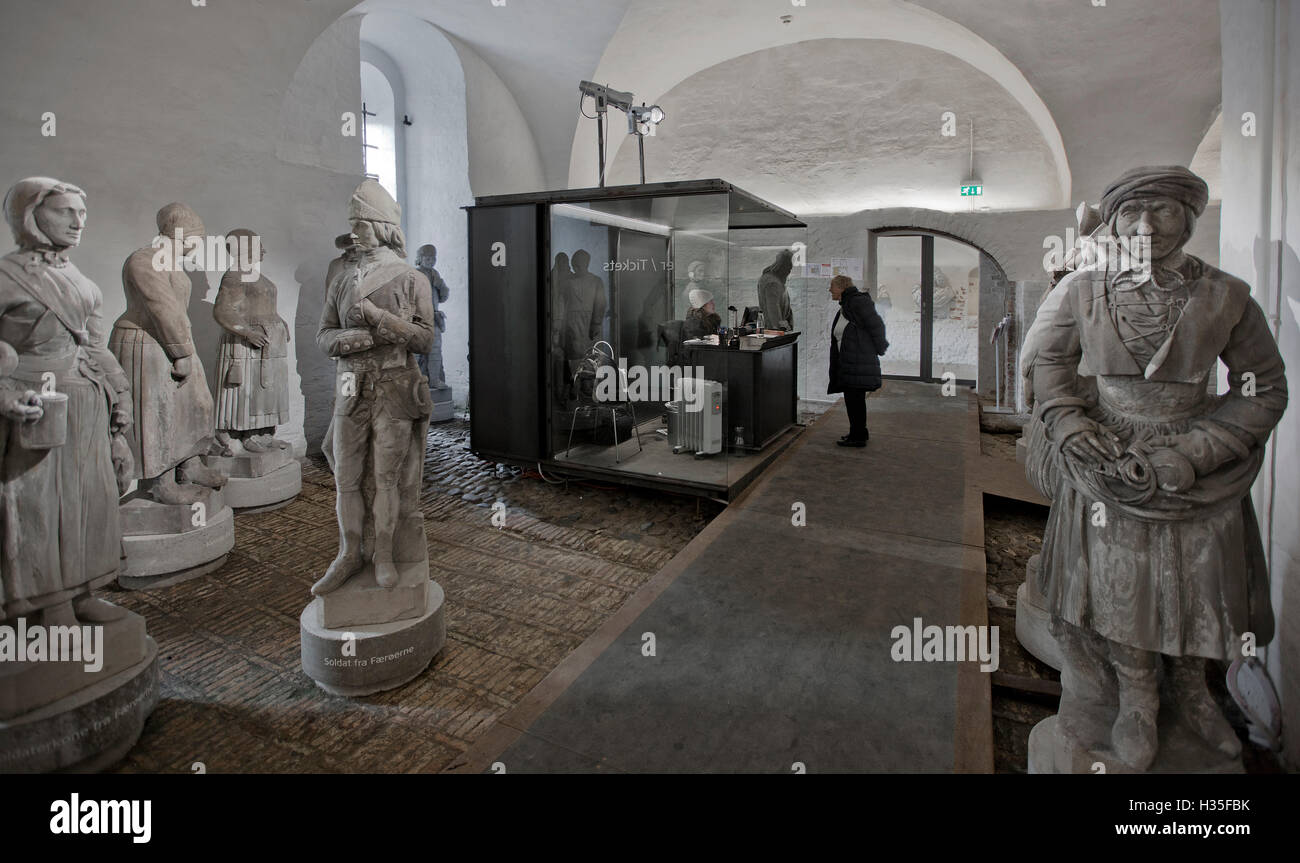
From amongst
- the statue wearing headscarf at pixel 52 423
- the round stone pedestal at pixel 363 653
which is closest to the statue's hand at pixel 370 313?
the statue wearing headscarf at pixel 52 423

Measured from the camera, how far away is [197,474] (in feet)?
17.3

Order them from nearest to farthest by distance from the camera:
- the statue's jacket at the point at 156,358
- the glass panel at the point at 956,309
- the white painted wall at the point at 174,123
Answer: the statue's jacket at the point at 156,358
the white painted wall at the point at 174,123
the glass panel at the point at 956,309

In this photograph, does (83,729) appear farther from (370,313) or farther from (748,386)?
(748,386)

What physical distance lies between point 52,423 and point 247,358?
366 centimetres

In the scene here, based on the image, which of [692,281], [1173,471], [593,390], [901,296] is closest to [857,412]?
[692,281]

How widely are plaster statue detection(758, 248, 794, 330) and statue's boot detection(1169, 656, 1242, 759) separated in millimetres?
7186

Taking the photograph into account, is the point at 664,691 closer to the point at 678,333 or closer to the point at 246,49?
the point at 678,333

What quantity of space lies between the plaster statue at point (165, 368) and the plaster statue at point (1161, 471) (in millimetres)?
5213

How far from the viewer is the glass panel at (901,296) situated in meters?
14.2

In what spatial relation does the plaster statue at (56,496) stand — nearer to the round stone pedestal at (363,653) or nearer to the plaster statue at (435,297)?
the round stone pedestal at (363,653)

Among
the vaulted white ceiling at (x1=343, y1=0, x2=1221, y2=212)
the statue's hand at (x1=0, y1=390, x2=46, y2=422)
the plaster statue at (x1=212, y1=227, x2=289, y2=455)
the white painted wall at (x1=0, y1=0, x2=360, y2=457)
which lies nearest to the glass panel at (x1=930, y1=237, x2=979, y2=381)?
the vaulted white ceiling at (x1=343, y1=0, x2=1221, y2=212)

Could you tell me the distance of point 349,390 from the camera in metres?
3.49

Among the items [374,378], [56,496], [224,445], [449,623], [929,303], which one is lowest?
[449,623]

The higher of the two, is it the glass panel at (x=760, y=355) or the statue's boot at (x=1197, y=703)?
the glass panel at (x=760, y=355)
